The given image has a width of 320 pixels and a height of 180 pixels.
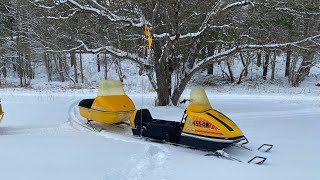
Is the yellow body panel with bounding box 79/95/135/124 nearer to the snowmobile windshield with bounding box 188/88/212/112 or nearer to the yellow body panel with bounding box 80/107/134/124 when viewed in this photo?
the yellow body panel with bounding box 80/107/134/124

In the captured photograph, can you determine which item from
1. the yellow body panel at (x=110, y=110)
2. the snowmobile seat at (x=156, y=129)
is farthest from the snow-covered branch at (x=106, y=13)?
the snowmobile seat at (x=156, y=129)

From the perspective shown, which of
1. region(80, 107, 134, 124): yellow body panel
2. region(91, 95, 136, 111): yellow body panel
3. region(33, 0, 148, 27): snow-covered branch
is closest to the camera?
region(80, 107, 134, 124): yellow body panel

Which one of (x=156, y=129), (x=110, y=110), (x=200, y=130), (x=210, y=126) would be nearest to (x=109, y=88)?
(x=110, y=110)

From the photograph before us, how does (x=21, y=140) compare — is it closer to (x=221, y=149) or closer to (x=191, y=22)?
(x=221, y=149)

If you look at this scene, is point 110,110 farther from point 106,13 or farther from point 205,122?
point 106,13

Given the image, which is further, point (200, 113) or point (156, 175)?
point (200, 113)

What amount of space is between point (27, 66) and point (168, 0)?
83.0 ft

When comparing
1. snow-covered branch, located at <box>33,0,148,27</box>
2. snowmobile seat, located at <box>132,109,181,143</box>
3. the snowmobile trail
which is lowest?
the snowmobile trail

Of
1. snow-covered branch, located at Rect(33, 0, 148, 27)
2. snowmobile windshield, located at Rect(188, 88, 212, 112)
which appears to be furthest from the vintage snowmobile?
snow-covered branch, located at Rect(33, 0, 148, 27)

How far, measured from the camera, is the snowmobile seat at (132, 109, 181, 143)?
6297 mm

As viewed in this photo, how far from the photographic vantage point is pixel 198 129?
582 cm

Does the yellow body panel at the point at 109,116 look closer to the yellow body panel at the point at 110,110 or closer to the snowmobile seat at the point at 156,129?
the yellow body panel at the point at 110,110

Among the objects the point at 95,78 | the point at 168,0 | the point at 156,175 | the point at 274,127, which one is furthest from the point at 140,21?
the point at 95,78

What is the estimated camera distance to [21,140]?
632cm
